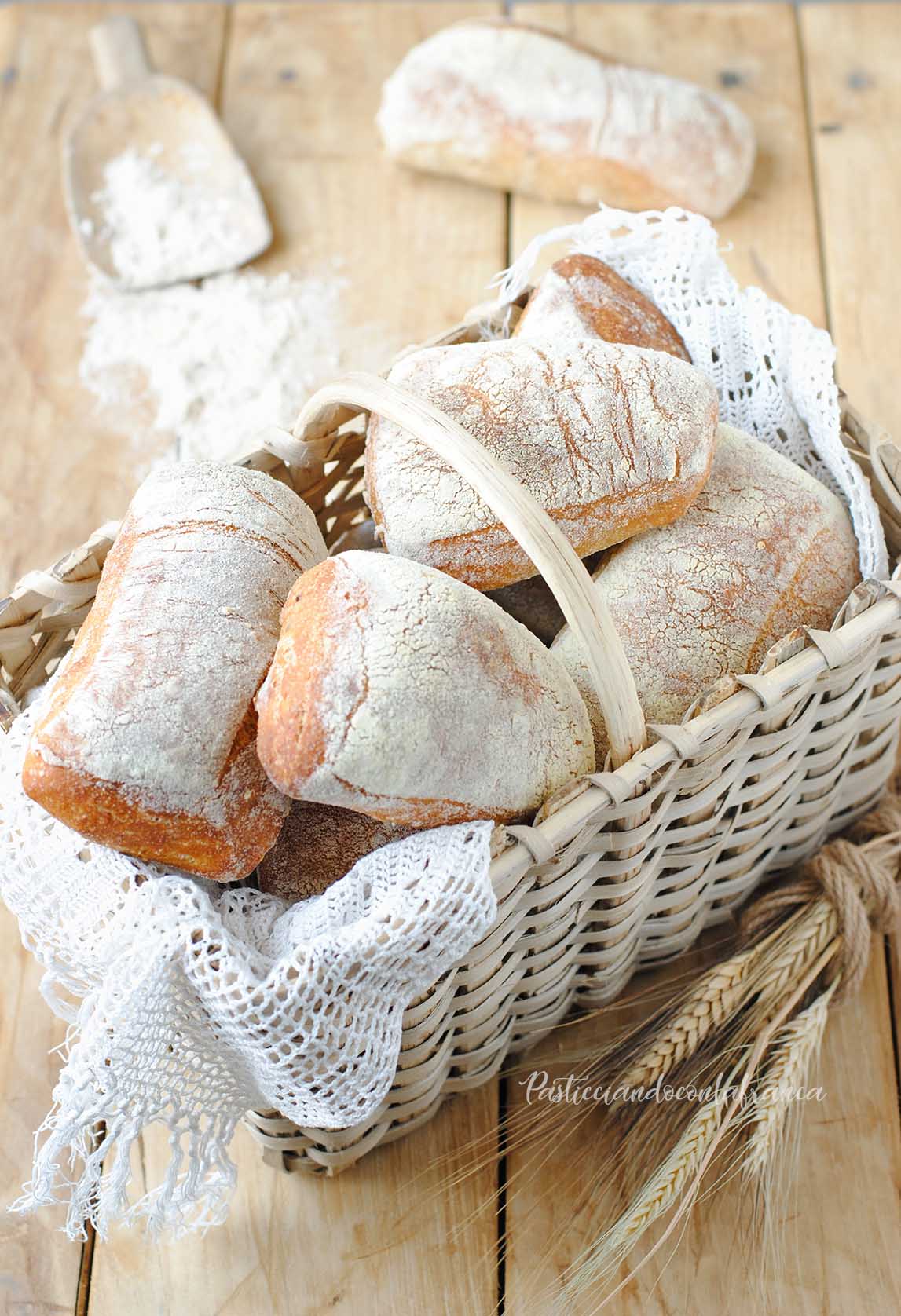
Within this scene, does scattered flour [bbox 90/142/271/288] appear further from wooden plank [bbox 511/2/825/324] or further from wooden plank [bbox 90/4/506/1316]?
wooden plank [bbox 511/2/825/324]

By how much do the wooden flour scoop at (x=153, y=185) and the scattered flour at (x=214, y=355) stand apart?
33mm

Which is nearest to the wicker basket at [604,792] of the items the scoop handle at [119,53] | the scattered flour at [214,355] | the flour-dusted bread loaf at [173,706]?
the flour-dusted bread loaf at [173,706]

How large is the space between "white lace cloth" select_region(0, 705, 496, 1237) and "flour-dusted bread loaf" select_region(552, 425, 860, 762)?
0.65 feet

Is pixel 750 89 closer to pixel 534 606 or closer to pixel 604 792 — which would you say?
pixel 534 606

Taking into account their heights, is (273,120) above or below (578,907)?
above

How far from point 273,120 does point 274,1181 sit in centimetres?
126

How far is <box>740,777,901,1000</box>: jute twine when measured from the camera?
94cm

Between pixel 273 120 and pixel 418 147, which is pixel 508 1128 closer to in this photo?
pixel 418 147

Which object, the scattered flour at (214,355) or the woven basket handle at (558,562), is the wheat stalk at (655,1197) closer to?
the woven basket handle at (558,562)

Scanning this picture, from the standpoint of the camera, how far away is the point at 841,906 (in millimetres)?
938

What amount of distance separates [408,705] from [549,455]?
234 millimetres

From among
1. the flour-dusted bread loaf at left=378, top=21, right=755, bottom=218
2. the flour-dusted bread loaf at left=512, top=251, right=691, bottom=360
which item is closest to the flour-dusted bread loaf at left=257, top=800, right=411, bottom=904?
the flour-dusted bread loaf at left=512, top=251, right=691, bottom=360

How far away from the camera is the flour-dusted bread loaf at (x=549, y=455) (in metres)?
0.84

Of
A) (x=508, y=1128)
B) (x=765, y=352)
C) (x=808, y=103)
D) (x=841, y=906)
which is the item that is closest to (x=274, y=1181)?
(x=508, y=1128)
